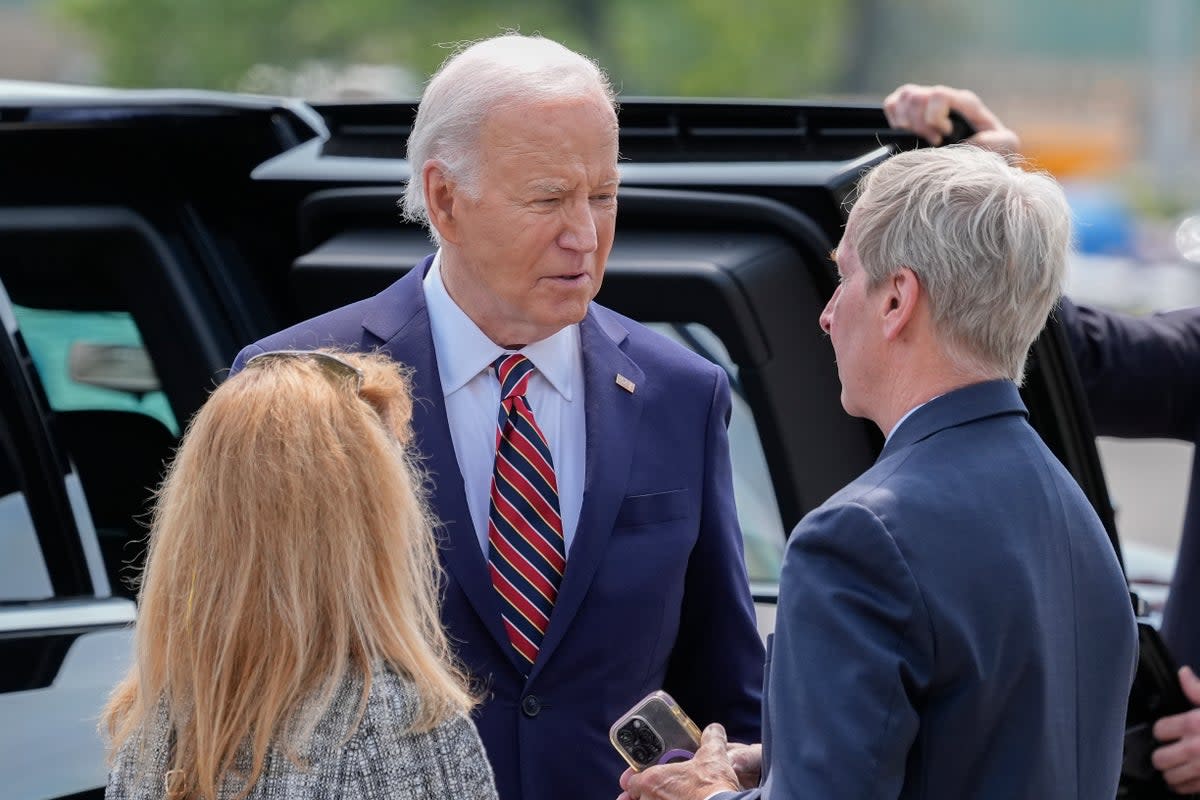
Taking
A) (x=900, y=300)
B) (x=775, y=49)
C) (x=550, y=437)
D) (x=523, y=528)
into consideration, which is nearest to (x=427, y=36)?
(x=775, y=49)

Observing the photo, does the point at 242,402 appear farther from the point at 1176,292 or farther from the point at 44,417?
the point at 1176,292

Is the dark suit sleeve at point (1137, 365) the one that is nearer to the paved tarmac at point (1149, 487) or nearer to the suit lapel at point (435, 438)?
the suit lapel at point (435, 438)

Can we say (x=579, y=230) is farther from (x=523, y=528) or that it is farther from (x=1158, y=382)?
(x=1158, y=382)

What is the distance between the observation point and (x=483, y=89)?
2.43 meters

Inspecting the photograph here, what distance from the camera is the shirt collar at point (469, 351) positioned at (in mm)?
2473

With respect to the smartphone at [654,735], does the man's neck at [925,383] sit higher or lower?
higher

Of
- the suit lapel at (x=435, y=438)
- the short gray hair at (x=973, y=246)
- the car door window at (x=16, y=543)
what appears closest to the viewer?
the short gray hair at (x=973, y=246)

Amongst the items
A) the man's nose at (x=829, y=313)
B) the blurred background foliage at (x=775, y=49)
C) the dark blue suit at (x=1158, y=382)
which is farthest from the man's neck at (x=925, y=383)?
the blurred background foliage at (x=775, y=49)

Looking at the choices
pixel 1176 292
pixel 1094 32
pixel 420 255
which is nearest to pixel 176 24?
pixel 1176 292

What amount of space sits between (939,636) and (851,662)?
98 mm

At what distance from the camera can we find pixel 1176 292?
80.1ft

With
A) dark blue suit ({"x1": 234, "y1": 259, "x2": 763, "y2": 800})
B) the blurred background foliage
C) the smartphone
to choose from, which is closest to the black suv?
dark blue suit ({"x1": 234, "y1": 259, "x2": 763, "y2": 800})

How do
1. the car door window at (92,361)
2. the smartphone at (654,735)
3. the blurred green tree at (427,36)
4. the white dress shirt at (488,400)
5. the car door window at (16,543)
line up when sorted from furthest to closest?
the blurred green tree at (427,36) < the car door window at (92,361) < the car door window at (16,543) < the white dress shirt at (488,400) < the smartphone at (654,735)

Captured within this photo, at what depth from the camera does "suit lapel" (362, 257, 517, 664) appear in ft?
7.64
